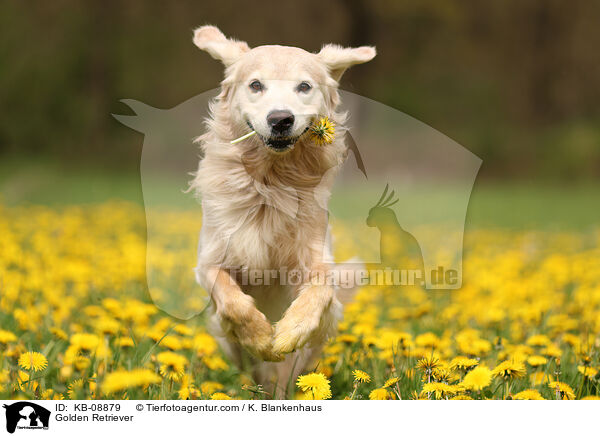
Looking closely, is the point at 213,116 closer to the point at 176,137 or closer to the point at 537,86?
the point at 176,137

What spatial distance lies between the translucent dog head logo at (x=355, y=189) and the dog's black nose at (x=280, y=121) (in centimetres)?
37

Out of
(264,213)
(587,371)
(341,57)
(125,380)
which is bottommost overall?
(125,380)

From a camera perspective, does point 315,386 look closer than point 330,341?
Yes

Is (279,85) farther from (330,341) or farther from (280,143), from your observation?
(330,341)

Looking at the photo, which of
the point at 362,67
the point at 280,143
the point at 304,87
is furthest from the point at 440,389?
the point at 362,67

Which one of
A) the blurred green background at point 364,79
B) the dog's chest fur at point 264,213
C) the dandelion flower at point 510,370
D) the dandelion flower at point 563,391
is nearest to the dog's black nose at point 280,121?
the dog's chest fur at point 264,213

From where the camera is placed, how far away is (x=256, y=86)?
225 centimetres

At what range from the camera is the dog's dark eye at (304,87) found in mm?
2233

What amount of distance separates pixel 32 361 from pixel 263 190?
100 cm

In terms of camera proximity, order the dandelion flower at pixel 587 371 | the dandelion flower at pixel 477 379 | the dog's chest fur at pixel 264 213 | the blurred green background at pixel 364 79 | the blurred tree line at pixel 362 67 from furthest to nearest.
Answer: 1. the blurred green background at pixel 364 79
2. the blurred tree line at pixel 362 67
3. the dog's chest fur at pixel 264 213
4. the dandelion flower at pixel 587 371
5. the dandelion flower at pixel 477 379

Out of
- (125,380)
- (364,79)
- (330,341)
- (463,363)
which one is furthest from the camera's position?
(364,79)

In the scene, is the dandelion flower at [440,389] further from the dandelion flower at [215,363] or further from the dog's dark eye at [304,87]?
the dog's dark eye at [304,87]

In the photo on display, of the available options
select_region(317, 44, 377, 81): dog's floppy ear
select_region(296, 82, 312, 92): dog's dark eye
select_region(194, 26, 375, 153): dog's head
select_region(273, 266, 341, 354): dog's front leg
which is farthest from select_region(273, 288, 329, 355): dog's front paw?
select_region(317, 44, 377, 81): dog's floppy ear
